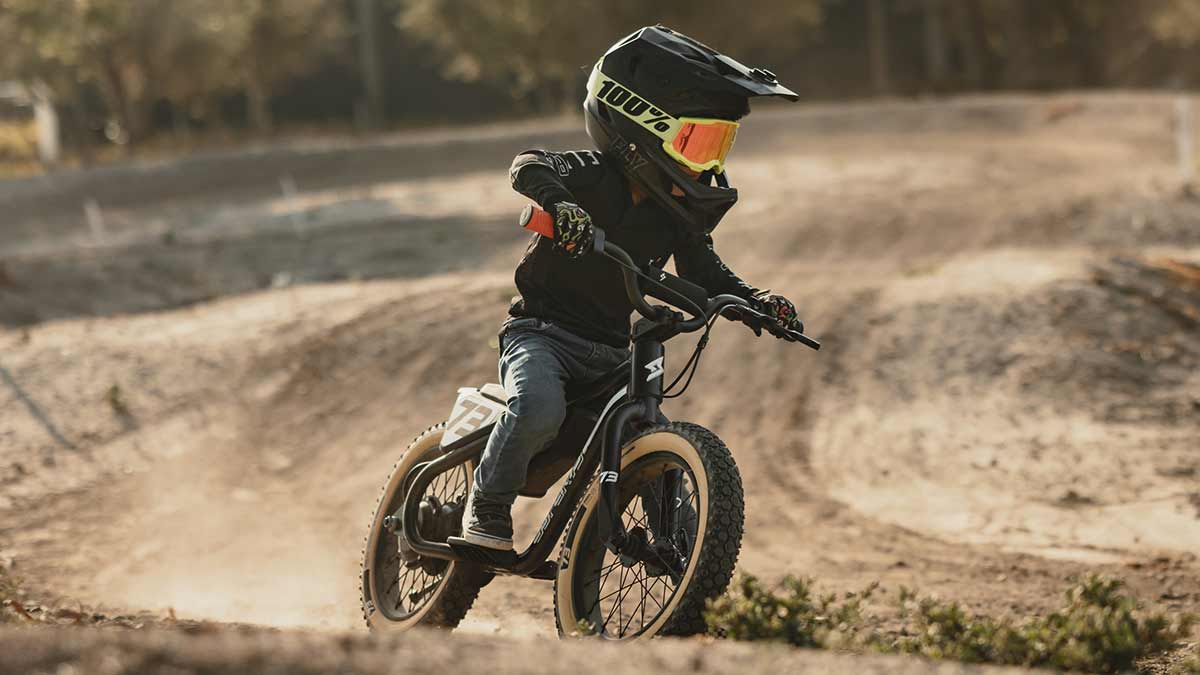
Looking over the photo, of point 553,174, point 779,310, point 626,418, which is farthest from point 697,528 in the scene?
point 553,174

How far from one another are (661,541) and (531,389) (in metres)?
0.84

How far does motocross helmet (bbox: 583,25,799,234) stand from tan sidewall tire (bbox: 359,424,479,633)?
63.6 inches

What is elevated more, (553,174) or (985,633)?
(553,174)

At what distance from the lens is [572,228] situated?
488 cm

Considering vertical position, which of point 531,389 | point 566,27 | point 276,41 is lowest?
point 531,389

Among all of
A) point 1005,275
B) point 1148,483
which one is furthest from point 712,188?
point 1005,275

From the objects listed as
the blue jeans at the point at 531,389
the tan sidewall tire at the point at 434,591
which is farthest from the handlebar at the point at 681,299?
the tan sidewall tire at the point at 434,591

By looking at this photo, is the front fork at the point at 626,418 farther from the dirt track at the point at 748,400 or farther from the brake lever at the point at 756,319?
the dirt track at the point at 748,400

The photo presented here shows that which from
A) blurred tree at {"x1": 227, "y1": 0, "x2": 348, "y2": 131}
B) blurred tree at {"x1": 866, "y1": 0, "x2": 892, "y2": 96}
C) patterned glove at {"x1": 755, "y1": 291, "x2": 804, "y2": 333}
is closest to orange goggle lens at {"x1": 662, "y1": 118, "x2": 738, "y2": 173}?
patterned glove at {"x1": 755, "y1": 291, "x2": 804, "y2": 333}

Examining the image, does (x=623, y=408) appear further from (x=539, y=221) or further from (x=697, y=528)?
(x=539, y=221)

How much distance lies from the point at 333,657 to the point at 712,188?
2.73m

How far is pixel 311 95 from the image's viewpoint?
167ft

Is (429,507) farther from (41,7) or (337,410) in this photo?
(41,7)

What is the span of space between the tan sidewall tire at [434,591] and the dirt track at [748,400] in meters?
0.48
